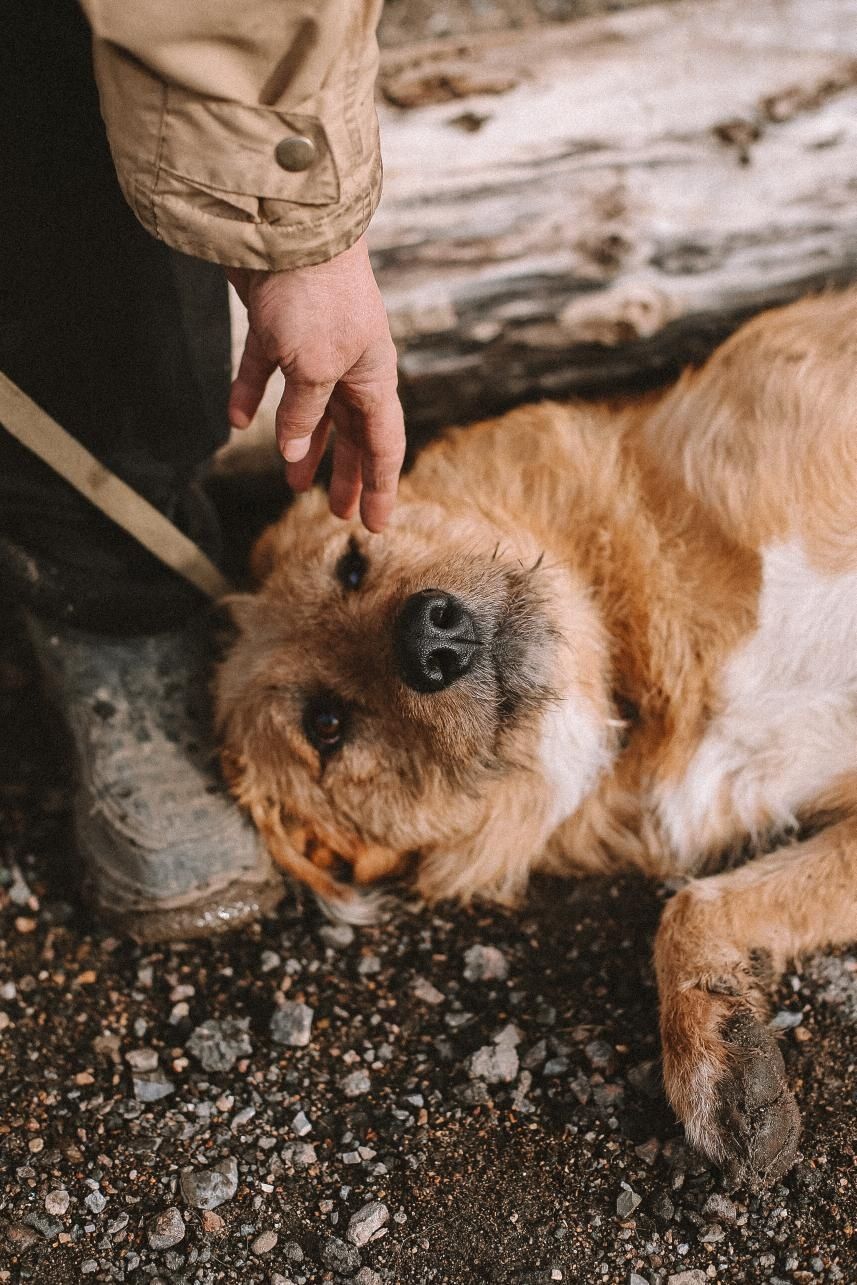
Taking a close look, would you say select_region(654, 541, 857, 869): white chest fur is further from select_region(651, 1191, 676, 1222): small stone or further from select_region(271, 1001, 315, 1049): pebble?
select_region(271, 1001, 315, 1049): pebble

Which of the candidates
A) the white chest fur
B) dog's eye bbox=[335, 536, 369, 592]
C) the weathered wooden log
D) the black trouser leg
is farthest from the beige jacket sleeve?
the white chest fur

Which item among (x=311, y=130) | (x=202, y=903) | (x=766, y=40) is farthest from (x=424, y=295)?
(x=202, y=903)

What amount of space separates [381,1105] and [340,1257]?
0.35m

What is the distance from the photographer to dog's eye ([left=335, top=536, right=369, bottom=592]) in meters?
2.85

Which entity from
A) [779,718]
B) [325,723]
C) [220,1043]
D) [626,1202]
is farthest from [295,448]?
[626,1202]

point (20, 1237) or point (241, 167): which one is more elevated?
point (241, 167)

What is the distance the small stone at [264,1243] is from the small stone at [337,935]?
0.75m

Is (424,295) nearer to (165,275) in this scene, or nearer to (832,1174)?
(165,275)

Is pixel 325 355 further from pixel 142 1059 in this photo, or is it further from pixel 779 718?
pixel 142 1059

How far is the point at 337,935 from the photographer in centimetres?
296

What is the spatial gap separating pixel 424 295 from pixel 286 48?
4.85ft

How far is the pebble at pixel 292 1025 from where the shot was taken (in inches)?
107

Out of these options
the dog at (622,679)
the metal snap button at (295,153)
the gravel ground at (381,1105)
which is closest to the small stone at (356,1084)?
the gravel ground at (381,1105)

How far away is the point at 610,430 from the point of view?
9.80ft
